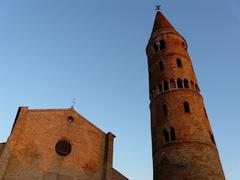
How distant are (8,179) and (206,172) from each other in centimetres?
1038

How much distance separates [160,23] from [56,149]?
49.0 feet

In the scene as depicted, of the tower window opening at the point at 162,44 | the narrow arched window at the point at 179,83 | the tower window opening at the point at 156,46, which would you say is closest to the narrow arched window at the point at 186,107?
the narrow arched window at the point at 179,83

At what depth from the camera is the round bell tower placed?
14570mm

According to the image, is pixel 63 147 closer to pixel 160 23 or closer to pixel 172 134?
pixel 172 134

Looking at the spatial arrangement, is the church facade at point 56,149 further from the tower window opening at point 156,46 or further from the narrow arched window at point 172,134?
the tower window opening at point 156,46

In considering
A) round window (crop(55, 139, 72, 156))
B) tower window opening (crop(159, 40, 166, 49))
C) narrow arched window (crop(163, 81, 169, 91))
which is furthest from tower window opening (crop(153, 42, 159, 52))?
round window (crop(55, 139, 72, 156))

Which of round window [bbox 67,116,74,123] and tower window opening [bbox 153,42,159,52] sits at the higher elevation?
tower window opening [bbox 153,42,159,52]

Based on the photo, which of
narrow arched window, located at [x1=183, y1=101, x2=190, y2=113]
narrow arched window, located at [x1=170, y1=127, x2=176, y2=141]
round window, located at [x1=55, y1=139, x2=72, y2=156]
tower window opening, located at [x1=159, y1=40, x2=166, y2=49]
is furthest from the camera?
tower window opening, located at [x1=159, y1=40, x2=166, y2=49]

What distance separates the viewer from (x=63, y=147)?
16.0 meters

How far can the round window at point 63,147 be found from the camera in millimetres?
15702

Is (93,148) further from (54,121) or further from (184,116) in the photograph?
(184,116)

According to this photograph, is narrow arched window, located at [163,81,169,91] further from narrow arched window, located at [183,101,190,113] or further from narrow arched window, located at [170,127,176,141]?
narrow arched window, located at [170,127,176,141]

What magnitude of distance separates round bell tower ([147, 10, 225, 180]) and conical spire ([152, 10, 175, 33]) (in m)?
1.03

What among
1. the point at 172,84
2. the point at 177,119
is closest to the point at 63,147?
the point at 177,119
